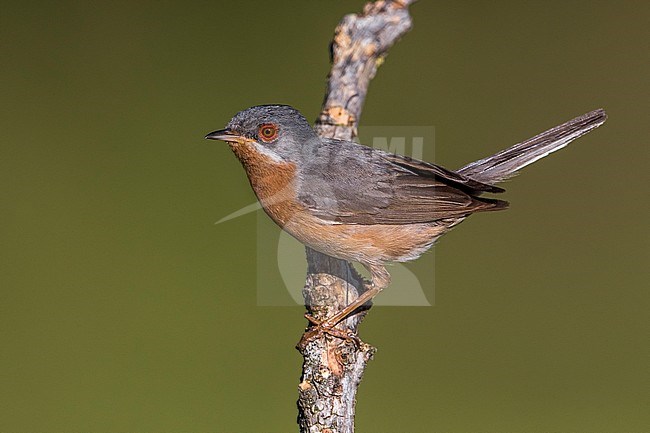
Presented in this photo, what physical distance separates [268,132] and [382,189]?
54 centimetres

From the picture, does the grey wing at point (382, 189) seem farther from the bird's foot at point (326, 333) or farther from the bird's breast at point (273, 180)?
the bird's foot at point (326, 333)

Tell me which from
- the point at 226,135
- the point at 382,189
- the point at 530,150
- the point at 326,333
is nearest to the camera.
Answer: the point at 326,333

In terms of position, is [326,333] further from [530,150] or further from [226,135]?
[530,150]

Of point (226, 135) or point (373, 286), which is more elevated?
point (226, 135)

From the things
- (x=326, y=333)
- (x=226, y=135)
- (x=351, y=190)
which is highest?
(x=226, y=135)

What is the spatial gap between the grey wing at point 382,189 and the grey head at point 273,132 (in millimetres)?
86

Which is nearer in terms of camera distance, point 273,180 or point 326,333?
point 326,333

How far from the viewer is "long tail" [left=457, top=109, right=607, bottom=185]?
3031mm

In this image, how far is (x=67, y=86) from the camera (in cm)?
567

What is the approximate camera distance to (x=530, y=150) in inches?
121

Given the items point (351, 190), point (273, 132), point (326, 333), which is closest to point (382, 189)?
point (351, 190)

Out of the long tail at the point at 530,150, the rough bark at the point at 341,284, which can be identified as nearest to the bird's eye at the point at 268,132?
the rough bark at the point at 341,284

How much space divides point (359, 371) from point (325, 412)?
0.23 metres

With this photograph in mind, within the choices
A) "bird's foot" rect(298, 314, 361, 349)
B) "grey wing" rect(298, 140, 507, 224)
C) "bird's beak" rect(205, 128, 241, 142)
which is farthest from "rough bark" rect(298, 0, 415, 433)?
"bird's beak" rect(205, 128, 241, 142)
